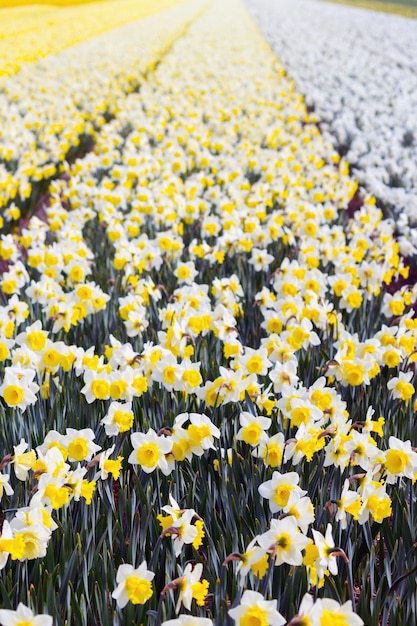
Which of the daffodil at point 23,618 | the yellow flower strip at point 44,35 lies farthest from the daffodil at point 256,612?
the yellow flower strip at point 44,35

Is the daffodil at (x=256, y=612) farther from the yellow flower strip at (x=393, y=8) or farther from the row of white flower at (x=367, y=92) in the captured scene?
the yellow flower strip at (x=393, y=8)

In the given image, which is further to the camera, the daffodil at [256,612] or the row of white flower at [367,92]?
the row of white flower at [367,92]

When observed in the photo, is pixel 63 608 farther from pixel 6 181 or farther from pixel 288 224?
pixel 6 181

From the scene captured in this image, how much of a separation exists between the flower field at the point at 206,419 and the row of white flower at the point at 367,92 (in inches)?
29.4

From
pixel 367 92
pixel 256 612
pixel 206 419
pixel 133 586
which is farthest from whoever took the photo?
pixel 367 92

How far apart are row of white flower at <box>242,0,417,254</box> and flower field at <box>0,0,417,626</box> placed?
747 millimetres

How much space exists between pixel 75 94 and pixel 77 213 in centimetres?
636

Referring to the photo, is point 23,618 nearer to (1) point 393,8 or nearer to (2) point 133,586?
(2) point 133,586

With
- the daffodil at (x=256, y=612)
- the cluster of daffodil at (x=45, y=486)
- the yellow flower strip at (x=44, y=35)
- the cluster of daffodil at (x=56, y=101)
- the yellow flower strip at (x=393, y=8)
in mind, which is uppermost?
the yellow flower strip at (x=393, y=8)

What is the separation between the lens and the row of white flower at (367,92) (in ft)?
20.7

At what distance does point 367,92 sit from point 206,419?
1145 cm

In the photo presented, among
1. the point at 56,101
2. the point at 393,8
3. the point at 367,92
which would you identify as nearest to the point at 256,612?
the point at 56,101

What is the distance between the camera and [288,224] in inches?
204

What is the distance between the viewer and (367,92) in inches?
484
